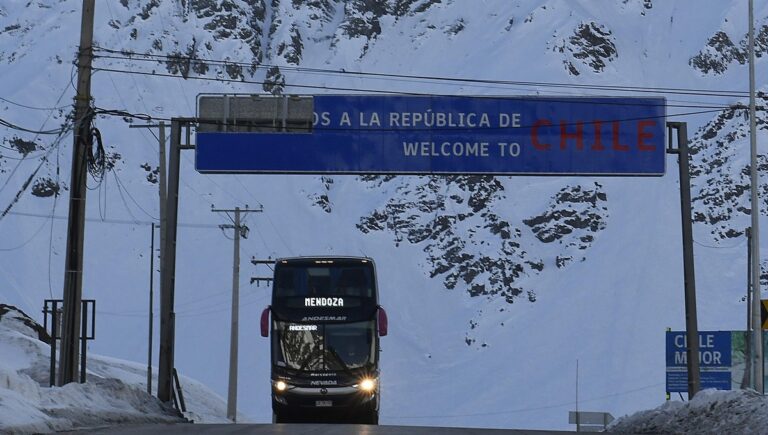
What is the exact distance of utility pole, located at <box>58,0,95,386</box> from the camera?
27812 mm

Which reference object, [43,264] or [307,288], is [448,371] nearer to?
[43,264]

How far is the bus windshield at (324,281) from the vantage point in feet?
100

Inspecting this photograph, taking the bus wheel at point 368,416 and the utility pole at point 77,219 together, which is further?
the bus wheel at point 368,416

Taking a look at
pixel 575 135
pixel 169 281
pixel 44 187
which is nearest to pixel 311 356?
pixel 169 281

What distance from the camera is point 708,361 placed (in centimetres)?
5259

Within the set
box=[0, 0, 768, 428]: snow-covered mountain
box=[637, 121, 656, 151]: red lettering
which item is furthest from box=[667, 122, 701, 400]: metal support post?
box=[0, 0, 768, 428]: snow-covered mountain

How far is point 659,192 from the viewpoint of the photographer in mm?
188375

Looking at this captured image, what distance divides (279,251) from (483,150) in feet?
461

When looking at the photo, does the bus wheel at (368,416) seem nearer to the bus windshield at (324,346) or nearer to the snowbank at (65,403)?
the bus windshield at (324,346)

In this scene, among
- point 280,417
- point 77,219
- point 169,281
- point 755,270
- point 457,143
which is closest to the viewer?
point 77,219

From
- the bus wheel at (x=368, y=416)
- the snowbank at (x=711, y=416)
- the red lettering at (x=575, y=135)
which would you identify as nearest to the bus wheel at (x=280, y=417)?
the bus wheel at (x=368, y=416)

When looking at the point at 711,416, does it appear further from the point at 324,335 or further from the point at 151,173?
the point at 151,173

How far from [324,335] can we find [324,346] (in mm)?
252

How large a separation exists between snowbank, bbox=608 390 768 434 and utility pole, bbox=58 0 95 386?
36.3 feet
